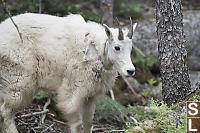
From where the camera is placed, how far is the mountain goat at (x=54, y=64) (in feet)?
18.9

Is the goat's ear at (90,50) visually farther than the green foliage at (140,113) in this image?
No

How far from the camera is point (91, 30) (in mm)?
A: 6059

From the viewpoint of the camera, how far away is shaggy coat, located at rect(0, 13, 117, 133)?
577 centimetres

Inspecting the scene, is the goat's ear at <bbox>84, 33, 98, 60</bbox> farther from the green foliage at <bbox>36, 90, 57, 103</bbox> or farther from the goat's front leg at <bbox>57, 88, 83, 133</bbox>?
the green foliage at <bbox>36, 90, 57, 103</bbox>

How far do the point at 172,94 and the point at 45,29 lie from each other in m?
2.66

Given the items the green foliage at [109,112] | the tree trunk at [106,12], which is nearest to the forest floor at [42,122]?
the green foliage at [109,112]

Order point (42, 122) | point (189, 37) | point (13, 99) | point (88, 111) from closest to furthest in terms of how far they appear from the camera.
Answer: point (13, 99), point (88, 111), point (42, 122), point (189, 37)

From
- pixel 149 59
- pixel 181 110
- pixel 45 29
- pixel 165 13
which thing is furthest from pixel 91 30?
pixel 149 59

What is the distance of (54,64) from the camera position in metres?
5.93

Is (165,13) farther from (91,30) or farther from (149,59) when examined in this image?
(149,59)

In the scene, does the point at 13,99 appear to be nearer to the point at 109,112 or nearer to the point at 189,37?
the point at 109,112

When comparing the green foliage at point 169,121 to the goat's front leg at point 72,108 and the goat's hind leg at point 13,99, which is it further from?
the goat's hind leg at point 13,99

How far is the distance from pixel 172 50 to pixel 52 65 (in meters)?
2.22

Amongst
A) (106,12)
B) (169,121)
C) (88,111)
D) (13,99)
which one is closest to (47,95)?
(88,111)
